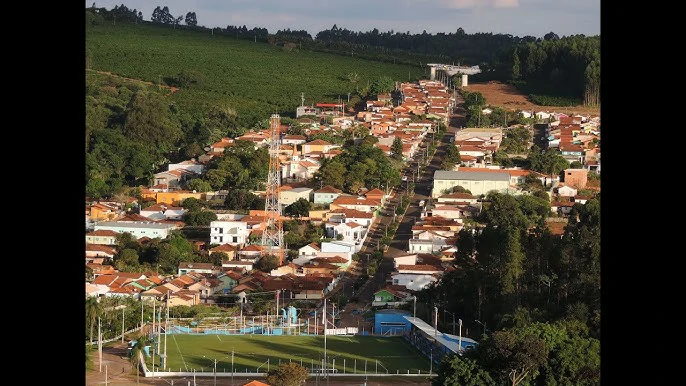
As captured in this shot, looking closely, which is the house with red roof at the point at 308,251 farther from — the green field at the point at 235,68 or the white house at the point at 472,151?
the green field at the point at 235,68

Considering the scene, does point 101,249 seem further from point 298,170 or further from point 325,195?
point 298,170

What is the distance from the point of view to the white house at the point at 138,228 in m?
13.9

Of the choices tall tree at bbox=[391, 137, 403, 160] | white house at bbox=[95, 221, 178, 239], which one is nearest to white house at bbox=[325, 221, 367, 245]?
white house at bbox=[95, 221, 178, 239]

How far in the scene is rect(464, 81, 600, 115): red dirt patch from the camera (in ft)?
83.8

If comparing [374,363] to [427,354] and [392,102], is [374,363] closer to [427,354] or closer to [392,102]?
[427,354]

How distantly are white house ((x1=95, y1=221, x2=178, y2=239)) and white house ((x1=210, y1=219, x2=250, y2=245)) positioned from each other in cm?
51

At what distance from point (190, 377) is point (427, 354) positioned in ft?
6.04

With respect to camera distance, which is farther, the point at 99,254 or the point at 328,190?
the point at 328,190

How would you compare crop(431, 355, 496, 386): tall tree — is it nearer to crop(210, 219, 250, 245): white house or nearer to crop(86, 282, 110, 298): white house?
crop(86, 282, 110, 298): white house

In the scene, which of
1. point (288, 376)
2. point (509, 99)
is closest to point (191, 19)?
point (509, 99)

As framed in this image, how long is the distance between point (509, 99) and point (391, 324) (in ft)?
55.1

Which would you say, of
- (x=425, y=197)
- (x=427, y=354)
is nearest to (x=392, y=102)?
(x=425, y=197)

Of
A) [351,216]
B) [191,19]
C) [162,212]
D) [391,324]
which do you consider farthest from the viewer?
[191,19]

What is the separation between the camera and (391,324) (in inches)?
413
